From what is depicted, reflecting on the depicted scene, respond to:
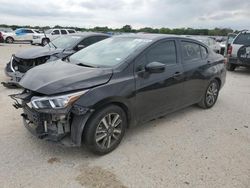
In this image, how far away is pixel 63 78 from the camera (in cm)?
327

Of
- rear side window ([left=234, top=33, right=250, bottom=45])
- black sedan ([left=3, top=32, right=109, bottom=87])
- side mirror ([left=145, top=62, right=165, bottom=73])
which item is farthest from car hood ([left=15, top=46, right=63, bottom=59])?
rear side window ([left=234, top=33, right=250, bottom=45])

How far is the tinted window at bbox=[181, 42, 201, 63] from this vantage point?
15.3ft

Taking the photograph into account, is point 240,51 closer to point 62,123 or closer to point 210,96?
point 210,96

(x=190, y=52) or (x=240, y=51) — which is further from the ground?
(x=190, y=52)

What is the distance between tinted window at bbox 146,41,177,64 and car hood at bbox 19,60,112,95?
0.83m

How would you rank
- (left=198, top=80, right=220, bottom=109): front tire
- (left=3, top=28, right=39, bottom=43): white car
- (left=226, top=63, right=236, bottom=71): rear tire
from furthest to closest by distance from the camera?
(left=3, top=28, right=39, bottom=43): white car
(left=226, top=63, right=236, bottom=71): rear tire
(left=198, top=80, right=220, bottom=109): front tire

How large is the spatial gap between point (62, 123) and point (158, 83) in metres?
1.63

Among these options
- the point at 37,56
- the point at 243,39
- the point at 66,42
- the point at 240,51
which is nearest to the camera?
the point at 37,56

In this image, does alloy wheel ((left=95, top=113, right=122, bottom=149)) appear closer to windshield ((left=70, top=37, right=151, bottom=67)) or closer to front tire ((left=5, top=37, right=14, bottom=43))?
windshield ((left=70, top=37, right=151, bottom=67))

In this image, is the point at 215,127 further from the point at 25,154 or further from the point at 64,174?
the point at 25,154

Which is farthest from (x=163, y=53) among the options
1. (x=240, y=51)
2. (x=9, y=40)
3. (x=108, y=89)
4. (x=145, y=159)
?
(x=9, y=40)

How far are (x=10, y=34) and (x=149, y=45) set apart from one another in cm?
2632

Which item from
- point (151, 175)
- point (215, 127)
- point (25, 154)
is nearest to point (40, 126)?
point (25, 154)

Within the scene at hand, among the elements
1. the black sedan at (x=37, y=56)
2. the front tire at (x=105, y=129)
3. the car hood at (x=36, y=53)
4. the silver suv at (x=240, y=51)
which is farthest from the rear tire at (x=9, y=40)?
the front tire at (x=105, y=129)
